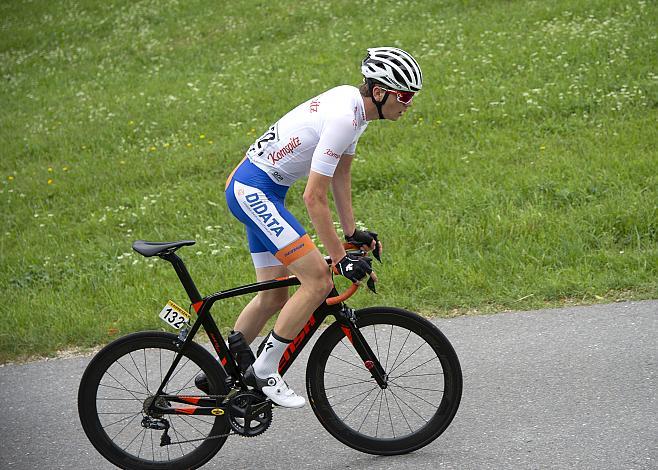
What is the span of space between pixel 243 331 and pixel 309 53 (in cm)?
1045

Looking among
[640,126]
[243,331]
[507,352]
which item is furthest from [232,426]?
[640,126]

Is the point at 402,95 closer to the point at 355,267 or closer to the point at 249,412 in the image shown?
the point at 355,267

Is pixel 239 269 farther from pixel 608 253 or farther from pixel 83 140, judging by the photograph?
pixel 83 140

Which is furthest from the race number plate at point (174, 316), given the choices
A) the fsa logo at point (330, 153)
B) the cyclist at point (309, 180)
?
the fsa logo at point (330, 153)

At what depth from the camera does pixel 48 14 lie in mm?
20906

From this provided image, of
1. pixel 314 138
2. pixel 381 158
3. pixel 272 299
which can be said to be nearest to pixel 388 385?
pixel 272 299

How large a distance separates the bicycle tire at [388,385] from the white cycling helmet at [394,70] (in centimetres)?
108

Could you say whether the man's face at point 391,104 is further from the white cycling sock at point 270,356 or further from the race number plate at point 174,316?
the race number plate at point 174,316

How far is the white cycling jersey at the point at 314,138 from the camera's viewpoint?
154 inches

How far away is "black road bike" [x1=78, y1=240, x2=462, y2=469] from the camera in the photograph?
416 centimetres

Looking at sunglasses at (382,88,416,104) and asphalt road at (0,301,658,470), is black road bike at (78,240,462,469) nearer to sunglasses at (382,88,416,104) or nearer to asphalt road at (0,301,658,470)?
asphalt road at (0,301,658,470)

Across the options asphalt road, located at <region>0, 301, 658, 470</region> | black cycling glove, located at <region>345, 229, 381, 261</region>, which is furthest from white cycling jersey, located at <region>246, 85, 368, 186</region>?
asphalt road, located at <region>0, 301, 658, 470</region>

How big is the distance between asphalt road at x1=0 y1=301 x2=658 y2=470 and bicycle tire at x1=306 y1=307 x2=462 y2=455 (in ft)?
0.36

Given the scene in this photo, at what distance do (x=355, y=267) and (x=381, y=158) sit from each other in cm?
548
